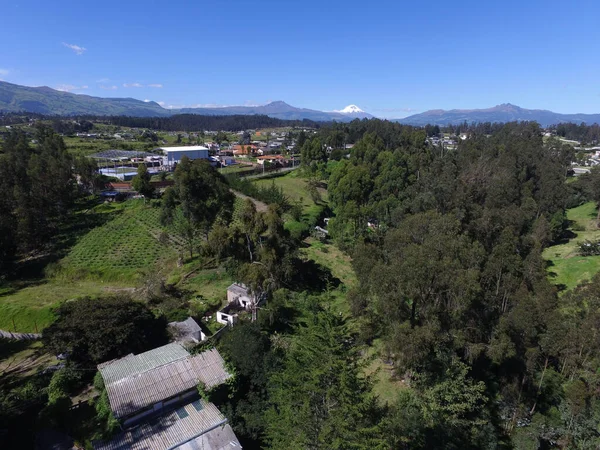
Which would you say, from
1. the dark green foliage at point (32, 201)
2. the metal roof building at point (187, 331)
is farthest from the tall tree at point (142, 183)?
the metal roof building at point (187, 331)

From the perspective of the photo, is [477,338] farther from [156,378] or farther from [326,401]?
[156,378]

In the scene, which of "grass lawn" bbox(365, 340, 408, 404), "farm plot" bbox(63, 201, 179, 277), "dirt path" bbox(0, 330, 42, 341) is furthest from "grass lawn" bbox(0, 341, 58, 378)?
"grass lawn" bbox(365, 340, 408, 404)

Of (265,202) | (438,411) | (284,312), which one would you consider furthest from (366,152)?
(438,411)

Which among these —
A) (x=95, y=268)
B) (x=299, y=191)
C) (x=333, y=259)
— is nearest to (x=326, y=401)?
(x=333, y=259)

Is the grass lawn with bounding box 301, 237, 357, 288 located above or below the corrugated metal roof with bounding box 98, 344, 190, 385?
below

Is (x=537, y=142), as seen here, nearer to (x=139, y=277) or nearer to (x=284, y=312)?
(x=284, y=312)

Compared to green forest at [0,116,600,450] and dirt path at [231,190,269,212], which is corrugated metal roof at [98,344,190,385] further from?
dirt path at [231,190,269,212]
